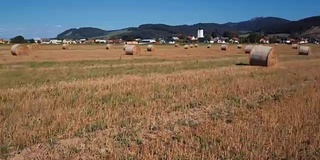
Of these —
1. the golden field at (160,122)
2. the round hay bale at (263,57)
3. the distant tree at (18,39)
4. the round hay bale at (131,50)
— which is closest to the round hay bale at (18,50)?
the round hay bale at (131,50)

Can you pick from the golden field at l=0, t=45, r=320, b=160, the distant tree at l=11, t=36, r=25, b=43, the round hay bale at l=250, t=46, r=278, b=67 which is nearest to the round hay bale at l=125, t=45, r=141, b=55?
the round hay bale at l=250, t=46, r=278, b=67

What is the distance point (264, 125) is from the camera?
8.53m

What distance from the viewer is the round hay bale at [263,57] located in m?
26.6

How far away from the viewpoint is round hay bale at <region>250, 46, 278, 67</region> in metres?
26.6

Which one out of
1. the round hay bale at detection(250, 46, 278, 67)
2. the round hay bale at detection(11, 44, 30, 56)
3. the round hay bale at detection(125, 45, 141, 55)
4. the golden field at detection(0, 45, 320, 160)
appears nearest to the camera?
the golden field at detection(0, 45, 320, 160)

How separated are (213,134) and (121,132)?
183 centimetres

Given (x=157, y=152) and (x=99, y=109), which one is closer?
(x=157, y=152)

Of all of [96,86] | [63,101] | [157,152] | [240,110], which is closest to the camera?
[157,152]

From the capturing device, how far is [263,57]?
88.0ft

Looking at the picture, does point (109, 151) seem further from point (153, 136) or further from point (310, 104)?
point (310, 104)

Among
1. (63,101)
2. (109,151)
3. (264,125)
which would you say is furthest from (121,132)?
(63,101)

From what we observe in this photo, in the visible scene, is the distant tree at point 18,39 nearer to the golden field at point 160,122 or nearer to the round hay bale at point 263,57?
the round hay bale at point 263,57

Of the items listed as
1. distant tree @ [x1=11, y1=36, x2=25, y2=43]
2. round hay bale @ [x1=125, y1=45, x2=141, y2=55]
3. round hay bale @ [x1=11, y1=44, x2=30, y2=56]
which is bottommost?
distant tree @ [x1=11, y1=36, x2=25, y2=43]

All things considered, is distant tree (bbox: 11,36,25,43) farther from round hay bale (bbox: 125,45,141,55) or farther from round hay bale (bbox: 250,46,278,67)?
round hay bale (bbox: 250,46,278,67)
